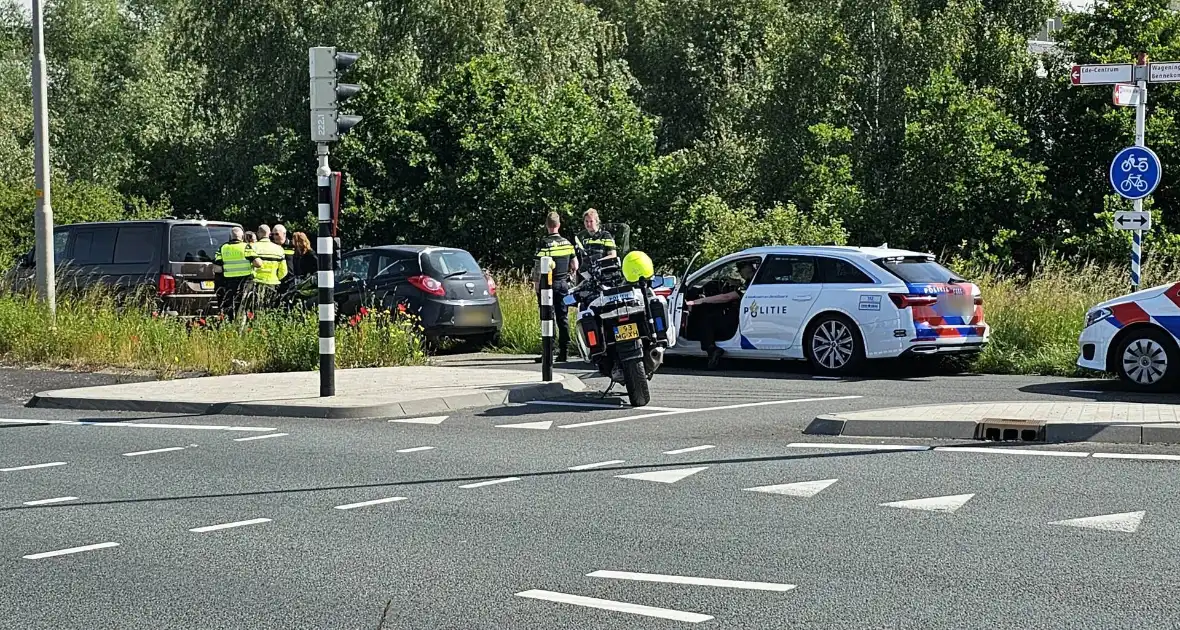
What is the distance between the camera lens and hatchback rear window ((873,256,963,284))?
15.9 meters

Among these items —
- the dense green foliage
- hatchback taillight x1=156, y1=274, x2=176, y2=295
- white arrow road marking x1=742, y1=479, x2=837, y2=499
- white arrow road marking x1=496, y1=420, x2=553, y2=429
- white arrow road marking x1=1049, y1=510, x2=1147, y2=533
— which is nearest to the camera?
white arrow road marking x1=1049, y1=510, x2=1147, y2=533

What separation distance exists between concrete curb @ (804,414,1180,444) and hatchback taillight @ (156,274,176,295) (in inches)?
489

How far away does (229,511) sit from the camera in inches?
313

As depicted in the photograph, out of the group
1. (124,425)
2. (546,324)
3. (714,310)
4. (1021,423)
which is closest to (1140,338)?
(1021,423)

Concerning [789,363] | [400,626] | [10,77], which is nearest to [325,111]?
[789,363]

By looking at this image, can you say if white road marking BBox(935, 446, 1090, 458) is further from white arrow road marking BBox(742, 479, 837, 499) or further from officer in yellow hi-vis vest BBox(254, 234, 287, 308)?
officer in yellow hi-vis vest BBox(254, 234, 287, 308)

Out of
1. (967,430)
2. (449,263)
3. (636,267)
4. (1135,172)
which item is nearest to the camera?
(967,430)

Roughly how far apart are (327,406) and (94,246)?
10888 millimetres

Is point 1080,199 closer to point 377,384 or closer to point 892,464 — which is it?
point 377,384

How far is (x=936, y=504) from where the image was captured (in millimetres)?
7820

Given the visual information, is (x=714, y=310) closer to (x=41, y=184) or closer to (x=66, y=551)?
(x=41, y=184)

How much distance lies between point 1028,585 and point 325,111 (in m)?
8.67

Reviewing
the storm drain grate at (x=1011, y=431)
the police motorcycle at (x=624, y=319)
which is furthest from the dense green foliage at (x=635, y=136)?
the storm drain grate at (x=1011, y=431)

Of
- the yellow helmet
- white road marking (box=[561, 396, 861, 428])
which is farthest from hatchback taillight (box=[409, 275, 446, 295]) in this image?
white road marking (box=[561, 396, 861, 428])
